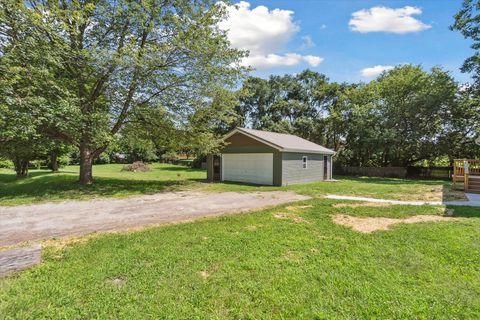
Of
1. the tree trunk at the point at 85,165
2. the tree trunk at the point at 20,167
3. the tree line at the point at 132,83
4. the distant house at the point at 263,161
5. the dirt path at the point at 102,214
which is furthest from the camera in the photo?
the tree trunk at the point at 20,167

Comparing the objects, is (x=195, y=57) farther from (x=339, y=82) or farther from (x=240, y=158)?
(x=339, y=82)

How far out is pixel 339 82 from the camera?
2977 centimetres

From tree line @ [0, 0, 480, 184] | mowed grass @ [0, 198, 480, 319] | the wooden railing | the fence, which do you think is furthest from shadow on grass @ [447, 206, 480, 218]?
the fence

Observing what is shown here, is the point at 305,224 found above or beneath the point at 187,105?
beneath

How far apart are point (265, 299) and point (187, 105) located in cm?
1126

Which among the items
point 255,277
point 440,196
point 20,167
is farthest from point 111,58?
point 440,196

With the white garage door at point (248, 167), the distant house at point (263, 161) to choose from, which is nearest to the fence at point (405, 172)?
the distant house at point (263, 161)

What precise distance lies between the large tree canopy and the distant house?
158 inches

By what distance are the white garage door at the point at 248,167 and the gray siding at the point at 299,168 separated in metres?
0.85

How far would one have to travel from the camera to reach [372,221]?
6180 mm

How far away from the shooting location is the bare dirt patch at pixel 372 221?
554 cm

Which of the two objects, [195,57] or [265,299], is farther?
[195,57]

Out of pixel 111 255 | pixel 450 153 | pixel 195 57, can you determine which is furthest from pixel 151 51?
pixel 450 153

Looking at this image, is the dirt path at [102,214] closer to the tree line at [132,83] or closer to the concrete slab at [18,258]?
the concrete slab at [18,258]
